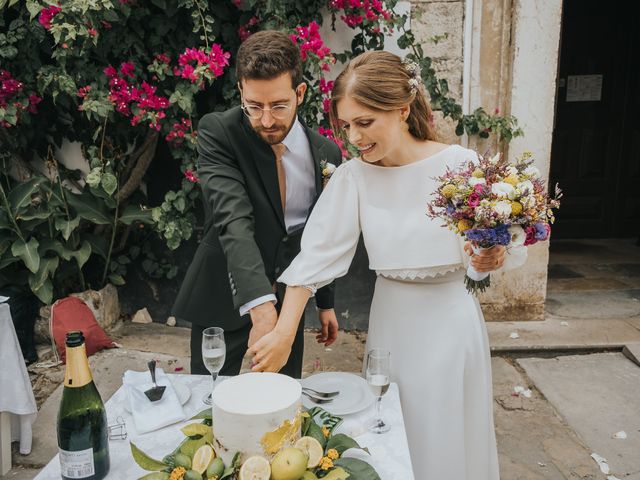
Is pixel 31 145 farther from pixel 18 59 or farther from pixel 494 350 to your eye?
pixel 494 350

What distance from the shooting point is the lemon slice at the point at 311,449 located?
1.32 m

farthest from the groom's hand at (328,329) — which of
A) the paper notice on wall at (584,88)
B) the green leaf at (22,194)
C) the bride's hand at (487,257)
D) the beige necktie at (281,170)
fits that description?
the paper notice on wall at (584,88)

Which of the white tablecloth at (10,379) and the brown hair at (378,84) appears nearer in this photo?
the brown hair at (378,84)

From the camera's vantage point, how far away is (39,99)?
414 cm

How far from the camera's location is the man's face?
199 cm

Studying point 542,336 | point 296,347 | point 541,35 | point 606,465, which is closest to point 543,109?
point 541,35

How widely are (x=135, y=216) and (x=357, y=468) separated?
11.1 feet

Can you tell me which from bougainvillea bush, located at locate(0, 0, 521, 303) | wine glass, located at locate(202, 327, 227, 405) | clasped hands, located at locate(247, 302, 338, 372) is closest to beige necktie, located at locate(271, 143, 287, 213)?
clasped hands, located at locate(247, 302, 338, 372)

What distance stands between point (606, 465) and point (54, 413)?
3062 mm

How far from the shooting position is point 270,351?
1.77m

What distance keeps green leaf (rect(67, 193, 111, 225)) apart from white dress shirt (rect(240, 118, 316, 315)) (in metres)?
2.37

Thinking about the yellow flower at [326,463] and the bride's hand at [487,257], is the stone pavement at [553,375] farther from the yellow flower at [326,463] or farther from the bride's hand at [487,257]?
the yellow flower at [326,463]

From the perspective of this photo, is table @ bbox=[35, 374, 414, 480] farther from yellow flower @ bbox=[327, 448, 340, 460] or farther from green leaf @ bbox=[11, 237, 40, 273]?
green leaf @ bbox=[11, 237, 40, 273]

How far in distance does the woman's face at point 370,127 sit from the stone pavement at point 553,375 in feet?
6.42
